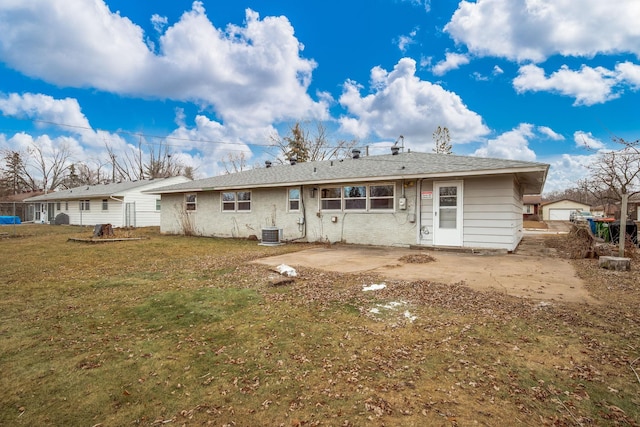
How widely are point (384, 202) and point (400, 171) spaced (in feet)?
4.07

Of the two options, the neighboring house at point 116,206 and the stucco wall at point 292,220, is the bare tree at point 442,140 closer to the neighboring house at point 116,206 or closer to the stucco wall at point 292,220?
the stucco wall at point 292,220

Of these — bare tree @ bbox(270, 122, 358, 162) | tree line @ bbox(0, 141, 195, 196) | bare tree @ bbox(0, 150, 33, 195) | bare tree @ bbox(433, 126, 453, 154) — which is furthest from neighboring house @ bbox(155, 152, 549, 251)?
bare tree @ bbox(0, 150, 33, 195)

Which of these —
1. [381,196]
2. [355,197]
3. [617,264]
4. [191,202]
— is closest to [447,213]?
[381,196]

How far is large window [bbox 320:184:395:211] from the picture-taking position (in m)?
11.1

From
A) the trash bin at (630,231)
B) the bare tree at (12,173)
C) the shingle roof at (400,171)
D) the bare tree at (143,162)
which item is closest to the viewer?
the shingle roof at (400,171)

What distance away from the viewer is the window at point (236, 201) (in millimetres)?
14406

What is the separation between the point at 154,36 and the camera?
15195 mm

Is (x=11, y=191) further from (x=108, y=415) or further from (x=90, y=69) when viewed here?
(x=108, y=415)

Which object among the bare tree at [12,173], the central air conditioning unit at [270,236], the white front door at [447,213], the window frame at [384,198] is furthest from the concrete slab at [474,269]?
the bare tree at [12,173]

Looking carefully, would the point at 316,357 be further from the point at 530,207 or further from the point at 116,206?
the point at 530,207

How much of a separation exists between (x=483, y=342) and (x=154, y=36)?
18289mm

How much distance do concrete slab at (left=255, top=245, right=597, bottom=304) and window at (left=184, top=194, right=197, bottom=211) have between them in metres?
8.64

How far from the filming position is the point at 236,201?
14664mm

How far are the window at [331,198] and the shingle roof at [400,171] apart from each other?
0.59 meters
